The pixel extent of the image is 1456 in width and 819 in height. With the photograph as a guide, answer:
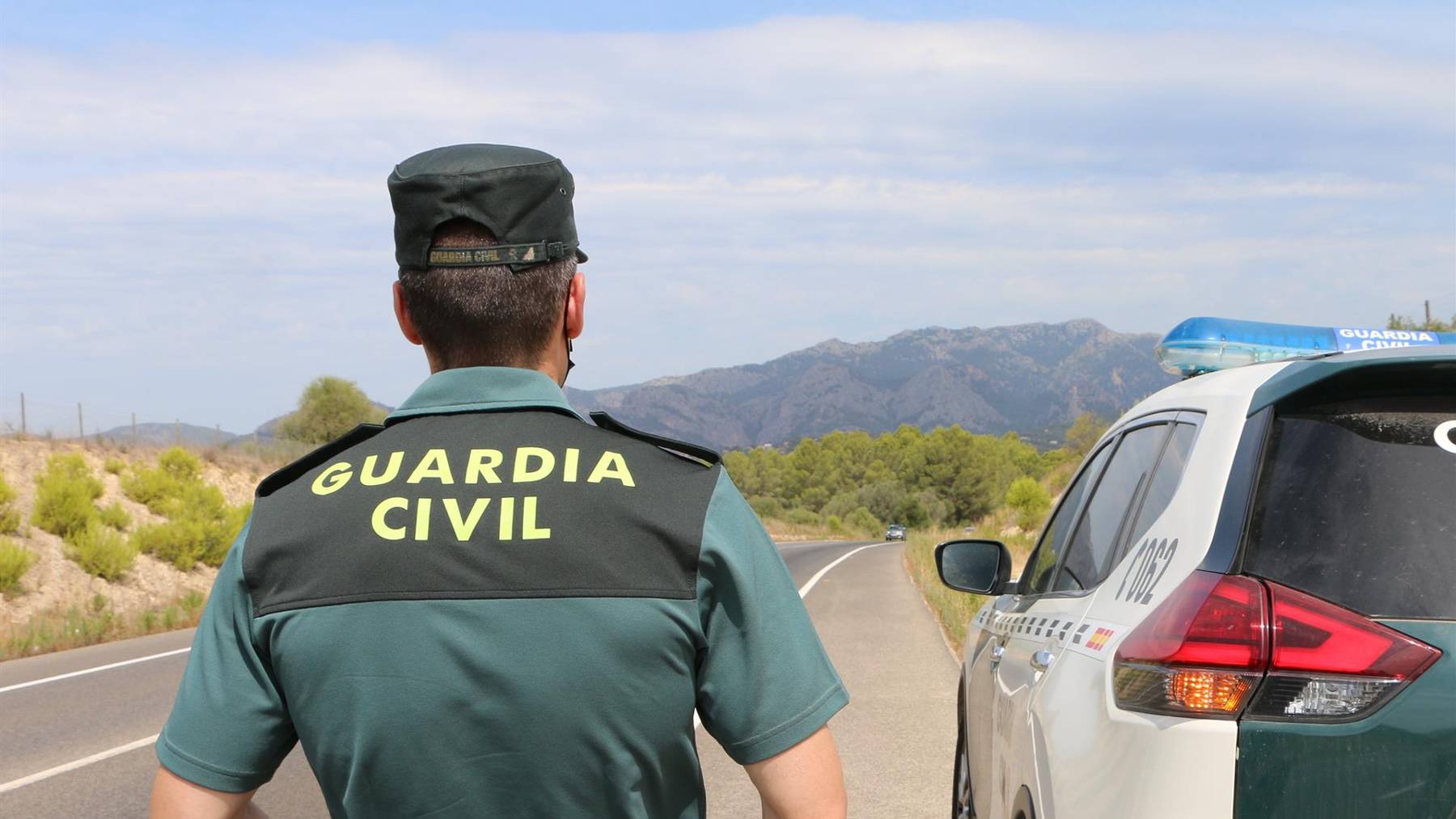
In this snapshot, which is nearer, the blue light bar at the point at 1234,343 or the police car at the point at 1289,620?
the police car at the point at 1289,620

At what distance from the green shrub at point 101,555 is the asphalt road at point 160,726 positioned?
28.3 feet

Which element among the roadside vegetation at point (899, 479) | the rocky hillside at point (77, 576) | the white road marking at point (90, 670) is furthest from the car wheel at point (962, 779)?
the roadside vegetation at point (899, 479)

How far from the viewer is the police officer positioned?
66.4 inches

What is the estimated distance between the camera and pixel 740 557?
5.68 feet

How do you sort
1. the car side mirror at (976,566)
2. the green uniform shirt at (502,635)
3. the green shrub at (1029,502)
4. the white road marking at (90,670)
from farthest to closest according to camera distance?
the green shrub at (1029,502), the white road marking at (90,670), the car side mirror at (976,566), the green uniform shirt at (502,635)

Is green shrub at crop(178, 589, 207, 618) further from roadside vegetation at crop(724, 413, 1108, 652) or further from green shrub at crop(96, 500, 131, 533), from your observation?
roadside vegetation at crop(724, 413, 1108, 652)

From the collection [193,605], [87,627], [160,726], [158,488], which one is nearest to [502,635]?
[160,726]

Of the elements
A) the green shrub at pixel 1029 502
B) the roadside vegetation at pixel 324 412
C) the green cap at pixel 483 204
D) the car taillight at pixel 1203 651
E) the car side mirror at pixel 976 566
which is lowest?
the green shrub at pixel 1029 502

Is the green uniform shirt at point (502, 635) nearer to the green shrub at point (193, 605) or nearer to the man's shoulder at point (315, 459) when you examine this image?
the man's shoulder at point (315, 459)

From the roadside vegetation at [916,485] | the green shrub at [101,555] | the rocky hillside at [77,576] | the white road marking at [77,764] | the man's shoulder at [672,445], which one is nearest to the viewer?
the man's shoulder at [672,445]

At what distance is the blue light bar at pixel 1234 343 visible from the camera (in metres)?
3.53

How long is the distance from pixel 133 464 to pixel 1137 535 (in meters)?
34.9

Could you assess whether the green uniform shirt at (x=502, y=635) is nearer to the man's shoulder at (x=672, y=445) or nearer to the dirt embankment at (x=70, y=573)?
the man's shoulder at (x=672, y=445)

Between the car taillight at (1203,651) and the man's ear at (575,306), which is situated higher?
the man's ear at (575,306)
